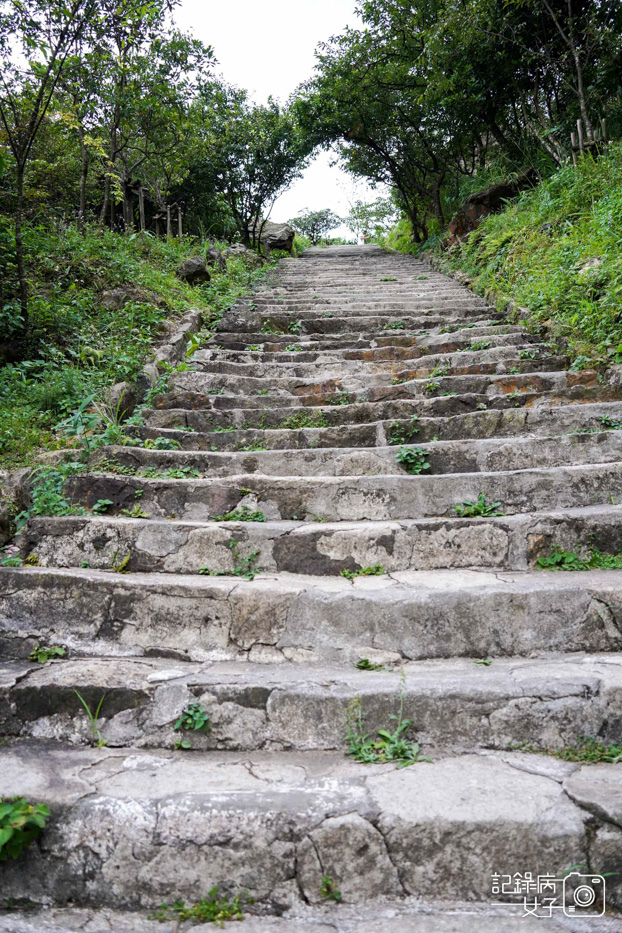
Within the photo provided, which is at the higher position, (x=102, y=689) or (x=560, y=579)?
(x=560, y=579)

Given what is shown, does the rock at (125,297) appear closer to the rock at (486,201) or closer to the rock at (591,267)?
the rock at (591,267)

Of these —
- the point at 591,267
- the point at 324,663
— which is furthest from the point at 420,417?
the point at 591,267

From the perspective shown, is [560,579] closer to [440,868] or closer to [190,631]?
[440,868]

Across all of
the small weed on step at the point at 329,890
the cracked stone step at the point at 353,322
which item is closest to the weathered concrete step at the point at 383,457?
the small weed on step at the point at 329,890

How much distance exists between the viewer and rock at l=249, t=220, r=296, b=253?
46.8ft

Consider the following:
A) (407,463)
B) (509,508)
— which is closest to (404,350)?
(407,463)

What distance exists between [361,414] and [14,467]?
2.21 metres

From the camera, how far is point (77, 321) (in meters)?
4.77

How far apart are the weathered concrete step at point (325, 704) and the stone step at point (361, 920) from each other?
44 centimetres

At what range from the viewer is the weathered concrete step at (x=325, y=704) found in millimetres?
1738

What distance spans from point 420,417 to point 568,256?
9.22 ft

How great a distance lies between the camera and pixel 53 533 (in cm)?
262

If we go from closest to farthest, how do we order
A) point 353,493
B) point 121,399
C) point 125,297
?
point 353,493 < point 121,399 < point 125,297

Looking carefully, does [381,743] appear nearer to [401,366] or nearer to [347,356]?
[401,366]
